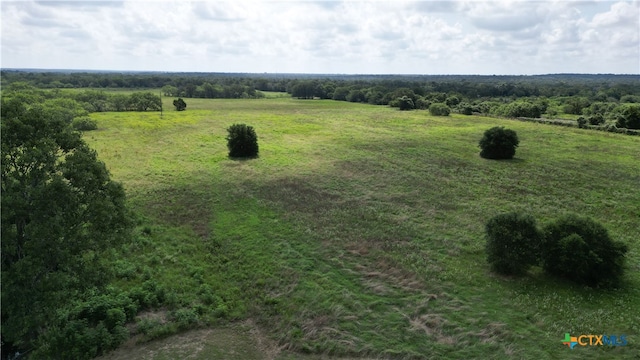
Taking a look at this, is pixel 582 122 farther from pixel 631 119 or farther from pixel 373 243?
pixel 373 243

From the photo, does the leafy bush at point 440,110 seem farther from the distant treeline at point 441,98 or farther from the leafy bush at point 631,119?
the leafy bush at point 631,119

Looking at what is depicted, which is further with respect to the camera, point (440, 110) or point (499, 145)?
point (440, 110)

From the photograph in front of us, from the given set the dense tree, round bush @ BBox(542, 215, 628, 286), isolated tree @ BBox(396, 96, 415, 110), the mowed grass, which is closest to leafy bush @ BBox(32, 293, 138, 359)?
the mowed grass

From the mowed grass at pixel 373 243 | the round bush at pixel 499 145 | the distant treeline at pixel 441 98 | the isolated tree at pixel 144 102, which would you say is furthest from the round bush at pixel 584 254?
the isolated tree at pixel 144 102

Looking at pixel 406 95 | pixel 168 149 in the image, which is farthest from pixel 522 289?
pixel 406 95

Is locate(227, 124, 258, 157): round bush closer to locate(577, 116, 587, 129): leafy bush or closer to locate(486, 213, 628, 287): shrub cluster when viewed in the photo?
locate(486, 213, 628, 287): shrub cluster

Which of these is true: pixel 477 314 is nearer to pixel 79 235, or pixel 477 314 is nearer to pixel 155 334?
pixel 155 334

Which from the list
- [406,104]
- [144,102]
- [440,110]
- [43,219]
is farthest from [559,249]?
[144,102]
